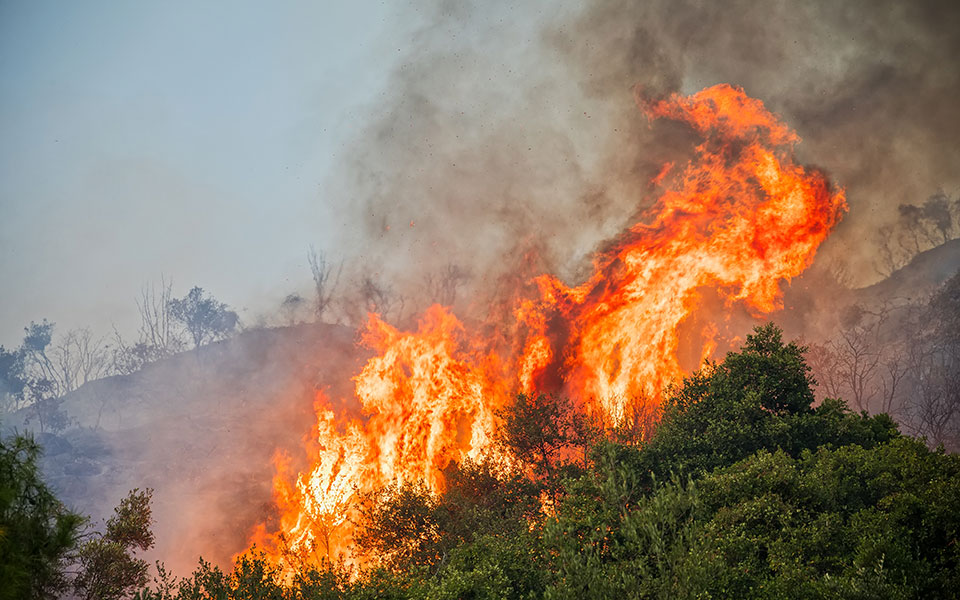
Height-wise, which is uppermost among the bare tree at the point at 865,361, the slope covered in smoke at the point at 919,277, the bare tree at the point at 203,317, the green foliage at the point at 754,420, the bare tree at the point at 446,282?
the bare tree at the point at 203,317

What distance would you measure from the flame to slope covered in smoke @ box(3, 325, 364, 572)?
1070 inches

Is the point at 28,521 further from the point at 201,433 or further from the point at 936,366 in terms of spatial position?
the point at 201,433

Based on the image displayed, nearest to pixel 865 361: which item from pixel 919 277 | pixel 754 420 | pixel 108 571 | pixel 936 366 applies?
pixel 936 366

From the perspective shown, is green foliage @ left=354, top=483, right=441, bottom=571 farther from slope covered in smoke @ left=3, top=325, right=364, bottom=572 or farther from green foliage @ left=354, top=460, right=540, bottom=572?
slope covered in smoke @ left=3, top=325, right=364, bottom=572

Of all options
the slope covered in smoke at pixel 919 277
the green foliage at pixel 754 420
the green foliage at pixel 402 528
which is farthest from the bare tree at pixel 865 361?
the green foliage at pixel 402 528

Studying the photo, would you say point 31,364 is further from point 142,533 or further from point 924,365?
point 924,365

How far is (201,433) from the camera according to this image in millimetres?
109062

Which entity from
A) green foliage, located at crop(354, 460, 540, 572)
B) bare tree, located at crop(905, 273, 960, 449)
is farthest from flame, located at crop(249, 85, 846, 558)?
bare tree, located at crop(905, 273, 960, 449)

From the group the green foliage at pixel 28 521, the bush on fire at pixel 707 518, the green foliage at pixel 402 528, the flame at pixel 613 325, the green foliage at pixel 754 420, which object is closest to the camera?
the bush on fire at pixel 707 518

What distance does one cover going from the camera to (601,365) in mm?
54188

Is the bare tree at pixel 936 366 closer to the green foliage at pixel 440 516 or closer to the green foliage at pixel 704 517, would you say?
the green foliage at pixel 704 517

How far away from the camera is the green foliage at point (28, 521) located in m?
19.8

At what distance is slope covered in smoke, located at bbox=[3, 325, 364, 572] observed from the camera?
257 feet

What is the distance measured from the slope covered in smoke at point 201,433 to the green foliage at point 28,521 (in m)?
49.6
